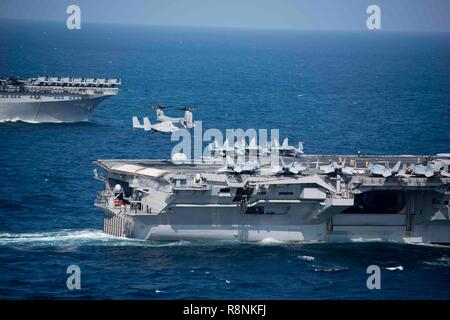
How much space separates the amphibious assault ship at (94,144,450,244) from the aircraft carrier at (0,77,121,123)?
172ft

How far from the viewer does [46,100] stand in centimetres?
12031

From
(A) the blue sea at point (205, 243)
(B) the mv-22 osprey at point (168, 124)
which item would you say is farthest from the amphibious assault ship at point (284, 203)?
(B) the mv-22 osprey at point (168, 124)

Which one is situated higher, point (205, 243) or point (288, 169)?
point (288, 169)

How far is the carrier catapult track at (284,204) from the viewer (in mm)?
66562

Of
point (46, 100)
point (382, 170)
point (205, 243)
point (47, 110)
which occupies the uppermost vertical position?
point (46, 100)

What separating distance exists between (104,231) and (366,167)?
16916 millimetres

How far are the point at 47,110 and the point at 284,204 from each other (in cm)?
5844

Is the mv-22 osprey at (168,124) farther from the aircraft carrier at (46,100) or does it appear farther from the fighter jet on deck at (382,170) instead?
the aircraft carrier at (46,100)

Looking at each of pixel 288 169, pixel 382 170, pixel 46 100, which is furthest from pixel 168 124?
pixel 46 100

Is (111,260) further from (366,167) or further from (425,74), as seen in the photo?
(425,74)

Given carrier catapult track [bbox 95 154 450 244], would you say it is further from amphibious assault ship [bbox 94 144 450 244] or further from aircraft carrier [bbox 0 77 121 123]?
aircraft carrier [bbox 0 77 121 123]

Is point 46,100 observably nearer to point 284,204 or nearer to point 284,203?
point 284,204
